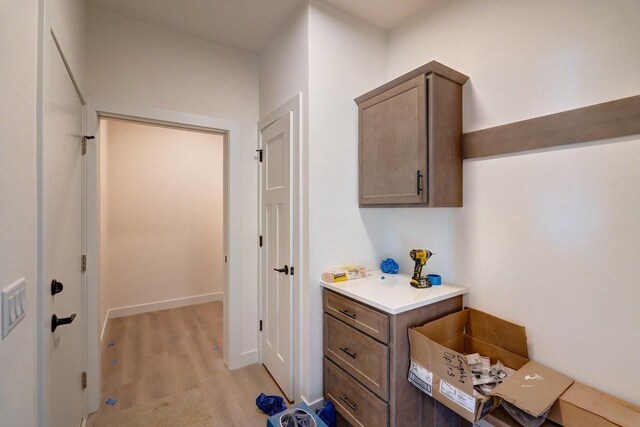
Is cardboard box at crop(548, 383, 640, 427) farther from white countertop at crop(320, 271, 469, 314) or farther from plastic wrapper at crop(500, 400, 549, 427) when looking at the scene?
white countertop at crop(320, 271, 469, 314)

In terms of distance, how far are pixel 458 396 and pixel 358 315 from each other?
22.7 inches

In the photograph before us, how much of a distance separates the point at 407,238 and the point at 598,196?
1.05 m

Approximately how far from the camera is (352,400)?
1.61 m

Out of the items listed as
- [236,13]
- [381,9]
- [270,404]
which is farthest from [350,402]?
[236,13]

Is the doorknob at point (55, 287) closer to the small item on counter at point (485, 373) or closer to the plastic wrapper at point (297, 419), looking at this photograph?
the plastic wrapper at point (297, 419)

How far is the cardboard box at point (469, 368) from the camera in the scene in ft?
3.74

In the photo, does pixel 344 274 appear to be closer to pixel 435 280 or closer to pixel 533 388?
pixel 435 280

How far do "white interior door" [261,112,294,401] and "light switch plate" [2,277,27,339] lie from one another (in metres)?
1.34

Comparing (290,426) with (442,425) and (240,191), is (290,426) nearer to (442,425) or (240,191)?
(442,425)

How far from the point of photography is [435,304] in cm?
155

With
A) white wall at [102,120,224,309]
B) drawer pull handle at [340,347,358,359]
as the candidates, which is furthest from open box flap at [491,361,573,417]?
white wall at [102,120,224,309]

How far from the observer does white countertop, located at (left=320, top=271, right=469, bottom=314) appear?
4.67ft

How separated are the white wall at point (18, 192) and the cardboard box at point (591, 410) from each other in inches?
72.3

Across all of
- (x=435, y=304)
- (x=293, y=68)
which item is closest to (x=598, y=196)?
(x=435, y=304)
